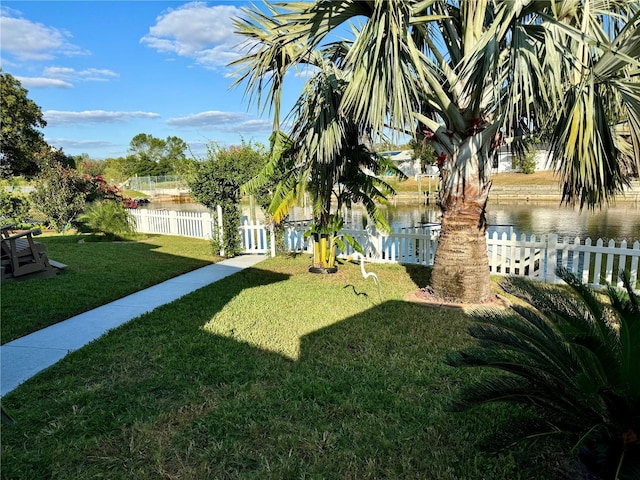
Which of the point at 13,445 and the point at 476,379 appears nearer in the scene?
the point at 13,445

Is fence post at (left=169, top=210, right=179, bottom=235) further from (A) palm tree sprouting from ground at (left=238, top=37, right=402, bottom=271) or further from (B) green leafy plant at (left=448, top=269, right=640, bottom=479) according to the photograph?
(B) green leafy plant at (left=448, top=269, right=640, bottom=479)

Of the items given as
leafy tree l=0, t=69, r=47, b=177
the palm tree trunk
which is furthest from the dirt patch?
leafy tree l=0, t=69, r=47, b=177

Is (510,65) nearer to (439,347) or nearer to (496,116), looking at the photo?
(496,116)

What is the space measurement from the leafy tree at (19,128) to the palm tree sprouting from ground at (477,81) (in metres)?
29.0

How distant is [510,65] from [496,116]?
0.85 m

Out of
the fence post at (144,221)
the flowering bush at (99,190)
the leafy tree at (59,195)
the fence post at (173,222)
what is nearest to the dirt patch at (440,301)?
the fence post at (173,222)

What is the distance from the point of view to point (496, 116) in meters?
5.05

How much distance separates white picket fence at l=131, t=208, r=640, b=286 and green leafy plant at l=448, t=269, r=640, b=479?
3.90 metres

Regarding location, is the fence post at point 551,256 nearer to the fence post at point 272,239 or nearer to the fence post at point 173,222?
the fence post at point 272,239

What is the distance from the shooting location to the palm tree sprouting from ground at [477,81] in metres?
4.00

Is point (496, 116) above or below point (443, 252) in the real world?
above

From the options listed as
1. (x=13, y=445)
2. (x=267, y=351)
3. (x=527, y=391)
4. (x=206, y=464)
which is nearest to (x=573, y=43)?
(x=527, y=391)

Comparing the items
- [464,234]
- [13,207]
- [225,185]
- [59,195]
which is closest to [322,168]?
[464,234]

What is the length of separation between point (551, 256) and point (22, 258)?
10062mm
